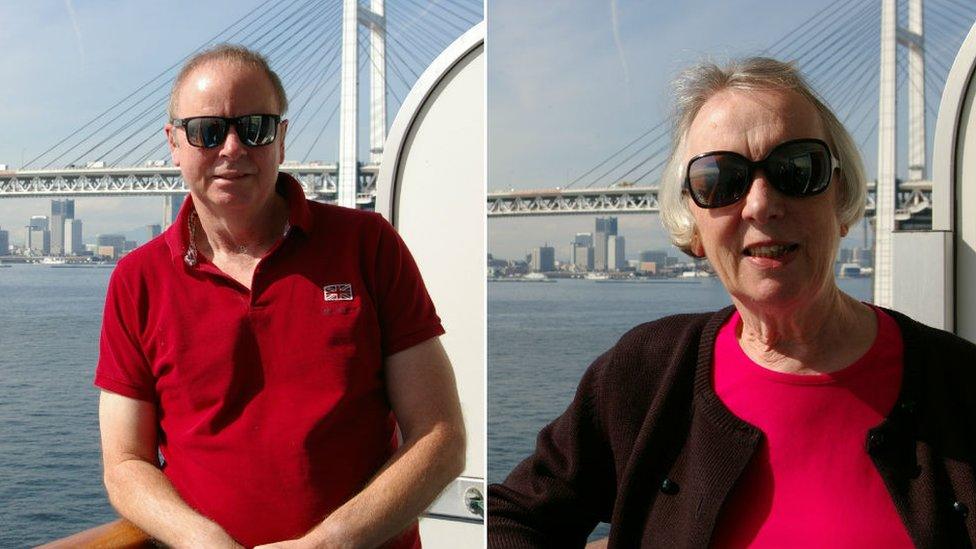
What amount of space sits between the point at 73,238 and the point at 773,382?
20.9ft

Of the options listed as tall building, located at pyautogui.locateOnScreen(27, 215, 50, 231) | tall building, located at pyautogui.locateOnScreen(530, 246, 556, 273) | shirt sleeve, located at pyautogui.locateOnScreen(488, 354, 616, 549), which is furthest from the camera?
tall building, located at pyautogui.locateOnScreen(530, 246, 556, 273)

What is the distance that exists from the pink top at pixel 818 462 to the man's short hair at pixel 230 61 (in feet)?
2.41

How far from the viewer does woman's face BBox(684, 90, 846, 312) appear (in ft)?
2.88

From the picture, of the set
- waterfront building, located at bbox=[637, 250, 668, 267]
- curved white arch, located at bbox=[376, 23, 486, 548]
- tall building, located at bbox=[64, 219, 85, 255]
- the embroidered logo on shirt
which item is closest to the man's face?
the embroidered logo on shirt

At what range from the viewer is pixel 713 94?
3.03 ft

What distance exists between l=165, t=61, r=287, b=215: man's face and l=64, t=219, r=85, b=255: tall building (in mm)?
5057

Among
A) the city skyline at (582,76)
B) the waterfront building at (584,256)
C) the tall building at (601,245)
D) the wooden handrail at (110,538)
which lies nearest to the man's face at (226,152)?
the wooden handrail at (110,538)

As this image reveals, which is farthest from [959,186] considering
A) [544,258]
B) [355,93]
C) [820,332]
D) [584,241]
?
[544,258]

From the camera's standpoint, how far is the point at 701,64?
3.08 ft

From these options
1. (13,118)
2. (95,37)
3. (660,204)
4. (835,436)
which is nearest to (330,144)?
(660,204)

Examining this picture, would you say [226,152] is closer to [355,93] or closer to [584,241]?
[355,93]

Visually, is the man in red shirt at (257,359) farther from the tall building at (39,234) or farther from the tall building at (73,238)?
the tall building at (39,234)

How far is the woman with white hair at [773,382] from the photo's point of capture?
2.75 feet

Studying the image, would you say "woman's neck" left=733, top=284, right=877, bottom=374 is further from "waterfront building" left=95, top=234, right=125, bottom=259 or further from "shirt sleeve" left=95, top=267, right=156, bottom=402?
"waterfront building" left=95, top=234, right=125, bottom=259
